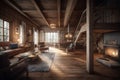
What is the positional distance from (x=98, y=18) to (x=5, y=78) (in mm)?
4228

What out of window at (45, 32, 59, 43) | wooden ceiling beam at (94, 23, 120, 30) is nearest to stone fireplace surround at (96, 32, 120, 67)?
wooden ceiling beam at (94, 23, 120, 30)

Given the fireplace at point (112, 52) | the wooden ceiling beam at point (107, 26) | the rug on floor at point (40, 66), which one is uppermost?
the wooden ceiling beam at point (107, 26)

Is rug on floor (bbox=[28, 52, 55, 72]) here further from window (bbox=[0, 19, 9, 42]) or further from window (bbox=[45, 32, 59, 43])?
window (bbox=[45, 32, 59, 43])

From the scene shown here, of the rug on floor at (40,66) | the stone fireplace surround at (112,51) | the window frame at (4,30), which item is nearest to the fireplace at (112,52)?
the stone fireplace surround at (112,51)

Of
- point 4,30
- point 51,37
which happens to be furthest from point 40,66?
point 51,37

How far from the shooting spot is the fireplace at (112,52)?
15.7 feet

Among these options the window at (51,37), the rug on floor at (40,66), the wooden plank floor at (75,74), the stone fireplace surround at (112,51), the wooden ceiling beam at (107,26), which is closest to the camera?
the wooden plank floor at (75,74)

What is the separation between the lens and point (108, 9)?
4.65 m

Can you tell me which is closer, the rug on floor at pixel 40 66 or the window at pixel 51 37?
the rug on floor at pixel 40 66

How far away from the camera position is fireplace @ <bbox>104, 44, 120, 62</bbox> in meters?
4.79

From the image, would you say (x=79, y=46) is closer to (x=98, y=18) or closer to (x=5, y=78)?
(x=98, y=18)

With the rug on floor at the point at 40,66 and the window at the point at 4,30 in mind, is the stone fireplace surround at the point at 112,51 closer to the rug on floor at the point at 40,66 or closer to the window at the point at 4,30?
the rug on floor at the point at 40,66

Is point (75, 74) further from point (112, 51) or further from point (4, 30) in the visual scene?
point (4, 30)

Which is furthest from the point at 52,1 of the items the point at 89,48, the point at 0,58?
the point at 0,58
